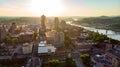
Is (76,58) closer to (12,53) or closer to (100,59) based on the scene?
(100,59)

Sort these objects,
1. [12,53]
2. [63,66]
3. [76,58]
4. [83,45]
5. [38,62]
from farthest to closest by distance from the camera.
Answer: [83,45], [12,53], [76,58], [38,62], [63,66]

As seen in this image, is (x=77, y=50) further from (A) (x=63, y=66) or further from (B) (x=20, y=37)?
(B) (x=20, y=37)

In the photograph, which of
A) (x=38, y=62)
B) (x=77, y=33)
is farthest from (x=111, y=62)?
(x=77, y=33)

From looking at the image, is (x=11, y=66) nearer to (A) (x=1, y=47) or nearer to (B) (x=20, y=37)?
(A) (x=1, y=47)

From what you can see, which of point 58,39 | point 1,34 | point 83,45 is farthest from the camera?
point 1,34

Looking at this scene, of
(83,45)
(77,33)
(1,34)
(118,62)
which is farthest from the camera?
(77,33)

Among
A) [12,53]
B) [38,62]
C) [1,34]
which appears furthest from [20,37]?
[38,62]

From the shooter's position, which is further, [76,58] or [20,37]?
[20,37]

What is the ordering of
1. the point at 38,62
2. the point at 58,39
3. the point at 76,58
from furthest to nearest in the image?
the point at 58,39 < the point at 76,58 < the point at 38,62

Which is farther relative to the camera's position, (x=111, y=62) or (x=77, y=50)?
(x=77, y=50)
